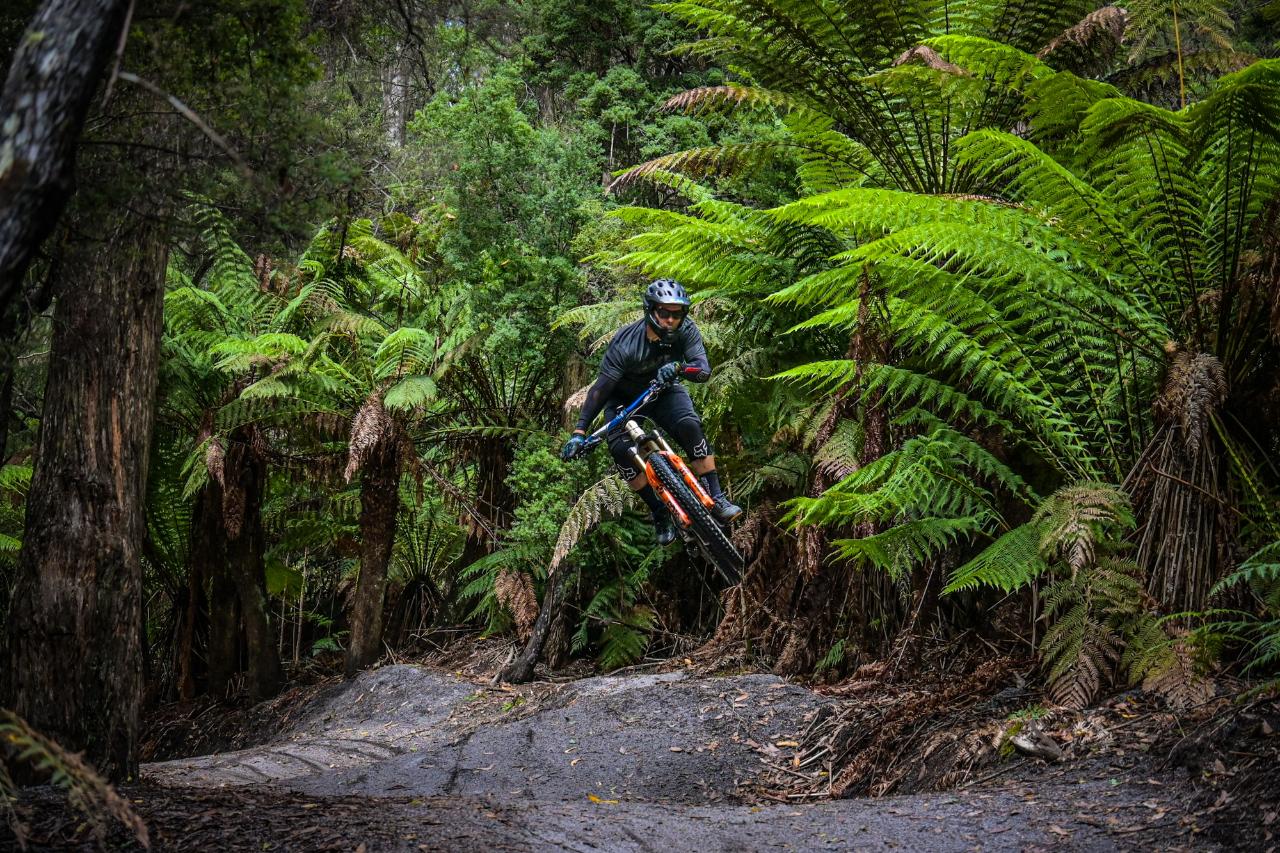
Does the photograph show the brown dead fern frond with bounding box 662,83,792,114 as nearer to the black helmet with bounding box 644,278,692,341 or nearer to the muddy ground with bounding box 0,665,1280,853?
the black helmet with bounding box 644,278,692,341

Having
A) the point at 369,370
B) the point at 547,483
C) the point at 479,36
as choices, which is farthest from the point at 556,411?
the point at 479,36

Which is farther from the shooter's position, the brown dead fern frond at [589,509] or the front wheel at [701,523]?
the brown dead fern frond at [589,509]

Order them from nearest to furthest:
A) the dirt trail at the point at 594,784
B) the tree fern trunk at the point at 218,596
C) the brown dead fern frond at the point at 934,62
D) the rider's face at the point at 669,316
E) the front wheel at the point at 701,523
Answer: the dirt trail at the point at 594,784 → the brown dead fern frond at the point at 934,62 → the rider's face at the point at 669,316 → the front wheel at the point at 701,523 → the tree fern trunk at the point at 218,596

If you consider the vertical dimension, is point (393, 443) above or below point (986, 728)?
above

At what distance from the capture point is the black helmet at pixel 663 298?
20.9ft

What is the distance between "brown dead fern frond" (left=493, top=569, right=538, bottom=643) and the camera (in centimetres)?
879

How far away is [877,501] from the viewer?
497cm

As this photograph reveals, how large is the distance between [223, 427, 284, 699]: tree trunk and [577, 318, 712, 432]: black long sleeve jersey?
13.0 feet

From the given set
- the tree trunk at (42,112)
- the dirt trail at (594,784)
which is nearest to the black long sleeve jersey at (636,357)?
the dirt trail at (594,784)

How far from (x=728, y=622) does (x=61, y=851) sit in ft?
18.2

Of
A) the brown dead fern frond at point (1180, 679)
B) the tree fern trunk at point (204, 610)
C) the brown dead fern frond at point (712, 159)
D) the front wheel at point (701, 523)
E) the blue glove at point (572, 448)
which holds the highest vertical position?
the brown dead fern frond at point (712, 159)

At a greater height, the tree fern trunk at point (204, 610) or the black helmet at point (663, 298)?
the black helmet at point (663, 298)

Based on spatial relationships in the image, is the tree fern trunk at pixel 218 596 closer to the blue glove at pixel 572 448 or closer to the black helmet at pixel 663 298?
the blue glove at pixel 572 448

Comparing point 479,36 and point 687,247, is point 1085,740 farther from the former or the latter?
point 479,36
